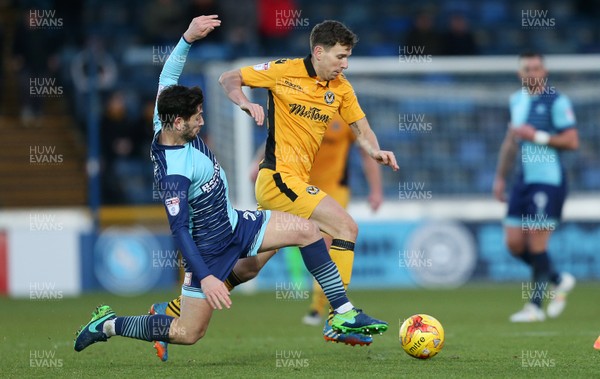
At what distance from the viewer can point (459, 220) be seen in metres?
15.9

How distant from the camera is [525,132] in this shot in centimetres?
1071

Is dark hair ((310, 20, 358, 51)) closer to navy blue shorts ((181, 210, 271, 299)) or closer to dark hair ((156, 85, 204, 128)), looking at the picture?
dark hair ((156, 85, 204, 128))

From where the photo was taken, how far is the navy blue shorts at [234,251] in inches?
293

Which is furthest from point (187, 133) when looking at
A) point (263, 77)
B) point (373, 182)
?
point (373, 182)

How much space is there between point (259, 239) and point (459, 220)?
8.69 m

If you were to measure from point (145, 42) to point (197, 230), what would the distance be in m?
12.7

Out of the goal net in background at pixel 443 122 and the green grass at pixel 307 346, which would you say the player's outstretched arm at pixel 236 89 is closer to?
the green grass at pixel 307 346

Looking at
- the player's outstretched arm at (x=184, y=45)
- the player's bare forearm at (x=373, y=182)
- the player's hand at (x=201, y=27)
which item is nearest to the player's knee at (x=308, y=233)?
the player's outstretched arm at (x=184, y=45)

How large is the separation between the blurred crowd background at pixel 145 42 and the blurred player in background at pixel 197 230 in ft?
29.6

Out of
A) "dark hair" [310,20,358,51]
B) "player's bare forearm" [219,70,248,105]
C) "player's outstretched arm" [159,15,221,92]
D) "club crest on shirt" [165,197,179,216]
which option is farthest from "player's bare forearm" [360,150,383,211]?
"club crest on shirt" [165,197,179,216]

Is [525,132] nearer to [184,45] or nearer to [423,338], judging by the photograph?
[423,338]

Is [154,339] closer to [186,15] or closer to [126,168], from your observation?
[126,168]

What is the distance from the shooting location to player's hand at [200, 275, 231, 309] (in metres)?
6.80

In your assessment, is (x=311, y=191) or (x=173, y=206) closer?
(x=173, y=206)
